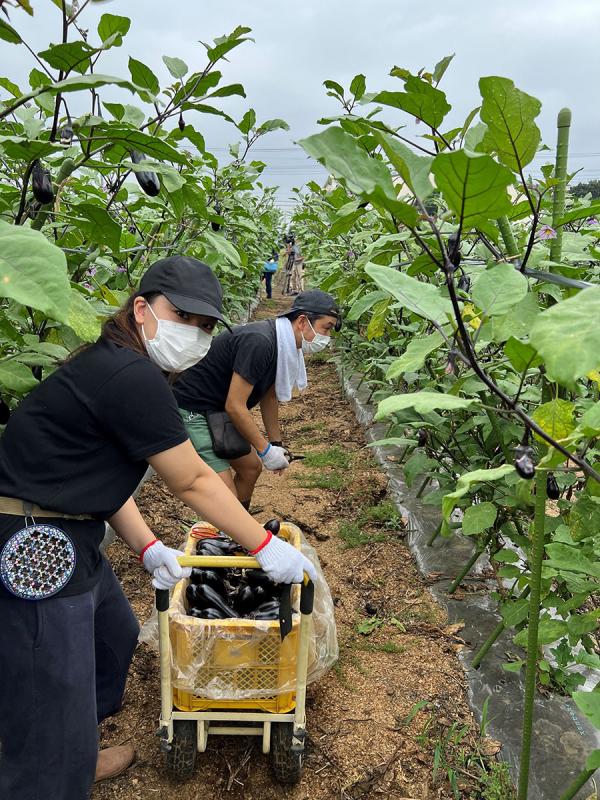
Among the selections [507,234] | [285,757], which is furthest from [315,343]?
[507,234]

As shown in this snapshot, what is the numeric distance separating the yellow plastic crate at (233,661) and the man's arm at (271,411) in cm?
169

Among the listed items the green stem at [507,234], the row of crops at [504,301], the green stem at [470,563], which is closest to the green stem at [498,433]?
the row of crops at [504,301]

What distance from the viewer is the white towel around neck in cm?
321

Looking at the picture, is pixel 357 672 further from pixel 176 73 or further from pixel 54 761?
pixel 176 73

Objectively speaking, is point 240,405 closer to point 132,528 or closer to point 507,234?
point 132,528

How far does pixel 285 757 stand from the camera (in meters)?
2.04

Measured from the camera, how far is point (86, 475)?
63.2 inches

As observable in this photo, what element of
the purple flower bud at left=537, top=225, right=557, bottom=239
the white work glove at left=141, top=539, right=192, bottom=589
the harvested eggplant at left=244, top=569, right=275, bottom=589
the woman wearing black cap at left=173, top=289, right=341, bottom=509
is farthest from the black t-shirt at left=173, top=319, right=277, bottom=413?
the purple flower bud at left=537, top=225, right=557, bottom=239

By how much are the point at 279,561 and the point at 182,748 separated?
0.74 meters

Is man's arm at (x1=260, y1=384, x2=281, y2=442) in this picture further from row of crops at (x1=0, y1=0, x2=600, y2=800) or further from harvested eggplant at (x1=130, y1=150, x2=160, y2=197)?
harvested eggplant at (x1=130, y1=150, x2=160, y2=197)

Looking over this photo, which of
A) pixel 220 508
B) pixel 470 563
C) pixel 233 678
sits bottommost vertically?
pixel 233 678

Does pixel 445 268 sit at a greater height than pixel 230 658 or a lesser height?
greater

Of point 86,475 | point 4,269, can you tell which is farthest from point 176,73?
point 4,269

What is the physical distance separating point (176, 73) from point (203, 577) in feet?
5.28
